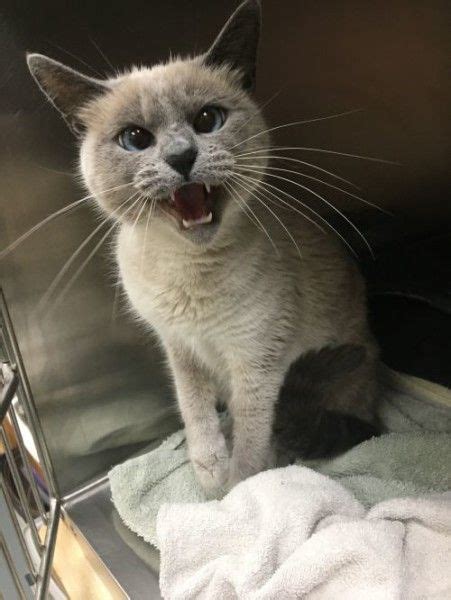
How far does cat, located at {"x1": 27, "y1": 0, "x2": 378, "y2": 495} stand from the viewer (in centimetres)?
68

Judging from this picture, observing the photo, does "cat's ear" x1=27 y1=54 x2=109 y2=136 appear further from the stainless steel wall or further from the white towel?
the white towel

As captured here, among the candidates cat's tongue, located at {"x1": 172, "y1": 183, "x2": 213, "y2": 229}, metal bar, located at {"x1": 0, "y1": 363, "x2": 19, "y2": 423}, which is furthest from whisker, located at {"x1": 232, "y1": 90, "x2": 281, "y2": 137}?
metal bar, located at {"x1": 0, "y1": 363, "x2": 19, "y2": 423}

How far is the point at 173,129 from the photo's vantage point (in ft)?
2.16

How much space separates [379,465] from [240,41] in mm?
658

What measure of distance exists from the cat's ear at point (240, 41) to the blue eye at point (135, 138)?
0.44ft

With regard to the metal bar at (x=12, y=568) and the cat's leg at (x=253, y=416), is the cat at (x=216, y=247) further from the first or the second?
the metal bar at (x=12, y=568)

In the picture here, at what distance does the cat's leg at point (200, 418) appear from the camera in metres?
0.92

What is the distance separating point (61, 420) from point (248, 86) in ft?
2.18

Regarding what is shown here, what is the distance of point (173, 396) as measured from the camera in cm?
106

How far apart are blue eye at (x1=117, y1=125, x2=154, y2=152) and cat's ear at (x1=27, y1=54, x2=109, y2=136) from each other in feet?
0.21

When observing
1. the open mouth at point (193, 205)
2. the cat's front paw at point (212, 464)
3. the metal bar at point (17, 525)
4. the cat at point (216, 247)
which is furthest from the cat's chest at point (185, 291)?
the metal bar at point (17, 525)

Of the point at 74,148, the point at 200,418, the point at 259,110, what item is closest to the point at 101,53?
the point at 74,148

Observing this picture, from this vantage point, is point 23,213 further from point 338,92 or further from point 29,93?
point 338,92

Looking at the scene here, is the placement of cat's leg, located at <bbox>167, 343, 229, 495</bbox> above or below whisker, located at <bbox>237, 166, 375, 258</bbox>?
below
